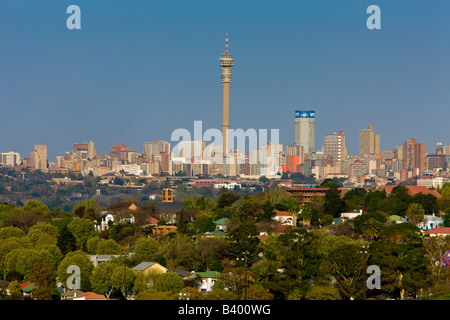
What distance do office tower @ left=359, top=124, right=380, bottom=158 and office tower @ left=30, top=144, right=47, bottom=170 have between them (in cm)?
6271

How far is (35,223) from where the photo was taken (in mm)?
40875

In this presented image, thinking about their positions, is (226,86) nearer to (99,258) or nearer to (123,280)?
(99,258)

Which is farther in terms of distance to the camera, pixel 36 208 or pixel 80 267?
pixel 36 208

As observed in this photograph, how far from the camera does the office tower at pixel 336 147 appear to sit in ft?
558

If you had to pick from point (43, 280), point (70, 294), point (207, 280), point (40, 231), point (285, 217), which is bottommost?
point (70, 294)

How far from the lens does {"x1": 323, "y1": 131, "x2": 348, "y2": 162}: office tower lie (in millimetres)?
170000

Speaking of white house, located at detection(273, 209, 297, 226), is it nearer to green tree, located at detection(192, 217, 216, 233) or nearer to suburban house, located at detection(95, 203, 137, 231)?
green tree, located at detection(192, 217, 216, 233)

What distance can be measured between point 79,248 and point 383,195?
18.7 meters

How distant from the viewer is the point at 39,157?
17588 cm

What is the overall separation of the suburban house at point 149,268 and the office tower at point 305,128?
456ft

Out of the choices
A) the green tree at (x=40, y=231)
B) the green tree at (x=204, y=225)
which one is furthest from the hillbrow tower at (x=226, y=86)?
the green tree at (x=40, y=231)

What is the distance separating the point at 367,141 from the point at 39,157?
214 ft

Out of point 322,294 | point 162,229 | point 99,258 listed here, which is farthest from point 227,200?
point 322,294
